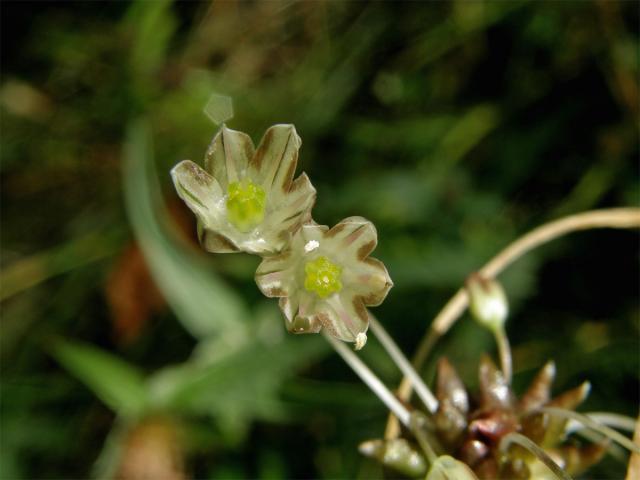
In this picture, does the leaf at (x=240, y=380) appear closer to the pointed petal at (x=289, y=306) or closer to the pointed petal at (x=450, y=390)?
the pointed petal at (x=450, y=390)

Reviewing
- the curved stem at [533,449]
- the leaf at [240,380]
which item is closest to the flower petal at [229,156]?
the curved stem at [533,449]

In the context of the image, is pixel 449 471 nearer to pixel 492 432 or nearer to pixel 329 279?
pixel 492 432

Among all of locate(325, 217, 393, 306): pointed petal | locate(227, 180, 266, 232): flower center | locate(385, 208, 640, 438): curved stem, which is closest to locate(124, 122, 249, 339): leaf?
locate(385, 208, 640, 438): curved stem

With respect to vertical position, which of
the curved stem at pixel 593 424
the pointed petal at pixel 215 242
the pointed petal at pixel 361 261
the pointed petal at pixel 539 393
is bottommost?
the pointed petal at pixel 539 393

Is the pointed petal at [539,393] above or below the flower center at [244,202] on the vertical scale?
below

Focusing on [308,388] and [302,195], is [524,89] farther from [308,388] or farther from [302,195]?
[302,195]

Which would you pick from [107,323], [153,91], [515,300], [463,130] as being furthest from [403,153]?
[107,323]

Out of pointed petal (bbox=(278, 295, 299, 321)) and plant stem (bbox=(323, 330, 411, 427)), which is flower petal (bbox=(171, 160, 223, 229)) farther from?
plant stem (bbox=(323, 330, 411, 427))
